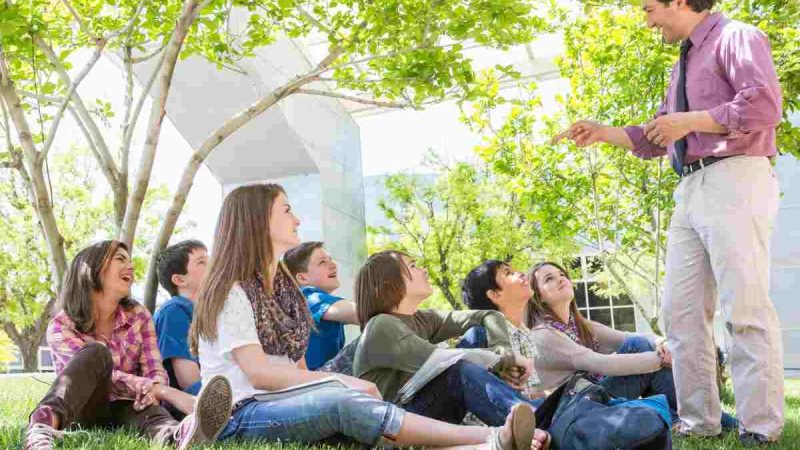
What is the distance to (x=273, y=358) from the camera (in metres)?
3.11

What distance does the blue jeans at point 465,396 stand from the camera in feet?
9.90

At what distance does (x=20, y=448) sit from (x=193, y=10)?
9.51 feet

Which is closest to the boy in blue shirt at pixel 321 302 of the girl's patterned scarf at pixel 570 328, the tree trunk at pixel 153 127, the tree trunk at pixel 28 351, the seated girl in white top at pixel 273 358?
the seated girl in white top at pixel 273 358

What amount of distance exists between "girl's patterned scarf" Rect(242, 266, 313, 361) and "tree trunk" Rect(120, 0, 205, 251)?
201 cm

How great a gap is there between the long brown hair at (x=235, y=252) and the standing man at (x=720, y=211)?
147cm

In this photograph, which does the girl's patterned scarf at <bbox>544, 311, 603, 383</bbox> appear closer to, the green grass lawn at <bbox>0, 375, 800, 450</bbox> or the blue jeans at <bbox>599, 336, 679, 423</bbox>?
the blue jeans at <bbox>599, 336, 679, 423</bbox>

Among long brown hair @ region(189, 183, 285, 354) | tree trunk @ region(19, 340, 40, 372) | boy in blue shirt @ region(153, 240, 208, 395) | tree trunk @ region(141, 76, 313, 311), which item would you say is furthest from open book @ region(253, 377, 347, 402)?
tree trunk @ region(19, 340, 40, 372)

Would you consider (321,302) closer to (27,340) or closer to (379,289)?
(379,289)

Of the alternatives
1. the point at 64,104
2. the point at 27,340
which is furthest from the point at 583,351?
the point at 27,340

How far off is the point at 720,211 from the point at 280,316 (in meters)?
1.70

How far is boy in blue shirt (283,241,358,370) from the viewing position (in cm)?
437

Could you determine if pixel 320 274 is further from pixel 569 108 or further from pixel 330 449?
pixel 569 108

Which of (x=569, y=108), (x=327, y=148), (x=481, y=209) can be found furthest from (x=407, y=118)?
(x=569, y=108)

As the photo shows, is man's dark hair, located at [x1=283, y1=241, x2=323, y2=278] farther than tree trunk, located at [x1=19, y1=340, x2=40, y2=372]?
No
